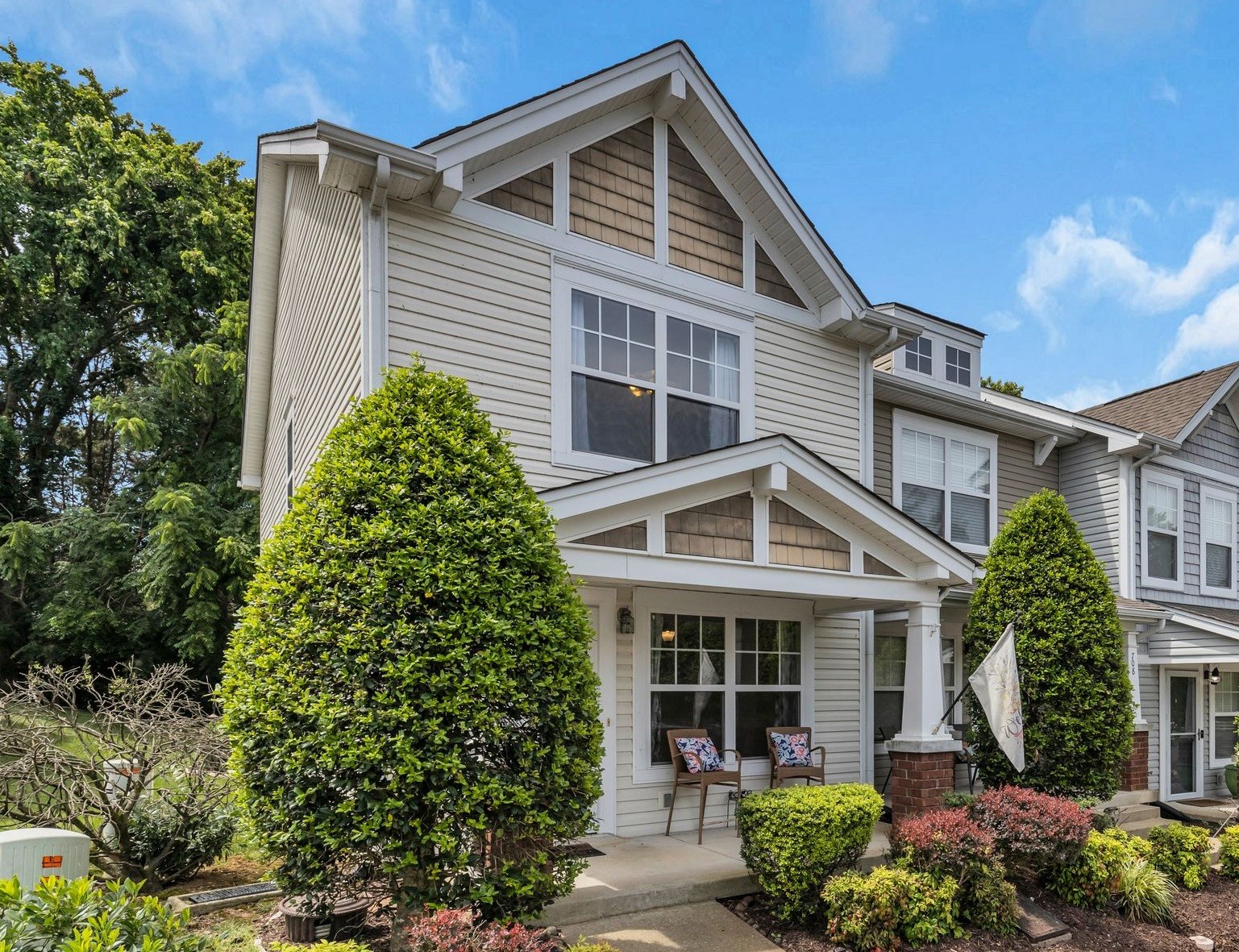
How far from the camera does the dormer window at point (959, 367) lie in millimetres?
12578

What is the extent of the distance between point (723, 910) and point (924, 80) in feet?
47.9

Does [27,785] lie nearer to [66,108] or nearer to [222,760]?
[222,760]

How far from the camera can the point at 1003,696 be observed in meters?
8.00

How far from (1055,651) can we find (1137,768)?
141 inches

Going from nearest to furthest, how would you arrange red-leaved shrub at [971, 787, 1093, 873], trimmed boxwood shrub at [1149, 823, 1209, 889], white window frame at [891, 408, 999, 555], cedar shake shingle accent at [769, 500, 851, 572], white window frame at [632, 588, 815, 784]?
red-leaved shrub at [971, 787, 1093, 873], cedar shake shingle accent at [769, 500, 851, 572], white window frame at [632, 588, 815, 784], trimmed boxwood shrub at [1149, 823, 1209, 889], white window frame at [891, 408, 999, 555]

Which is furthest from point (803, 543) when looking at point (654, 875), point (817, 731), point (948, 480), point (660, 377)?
point (948, 480)

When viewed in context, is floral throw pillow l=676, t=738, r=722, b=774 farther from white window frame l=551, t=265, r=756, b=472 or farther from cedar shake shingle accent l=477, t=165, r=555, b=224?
cedar shake shingle accent l=477, t=165, r=555, b=224

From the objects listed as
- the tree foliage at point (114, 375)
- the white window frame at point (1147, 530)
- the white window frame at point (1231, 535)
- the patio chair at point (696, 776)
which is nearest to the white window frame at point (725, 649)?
the patio chair at point (696, 776)

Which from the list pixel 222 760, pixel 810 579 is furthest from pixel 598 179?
pixel 222 760

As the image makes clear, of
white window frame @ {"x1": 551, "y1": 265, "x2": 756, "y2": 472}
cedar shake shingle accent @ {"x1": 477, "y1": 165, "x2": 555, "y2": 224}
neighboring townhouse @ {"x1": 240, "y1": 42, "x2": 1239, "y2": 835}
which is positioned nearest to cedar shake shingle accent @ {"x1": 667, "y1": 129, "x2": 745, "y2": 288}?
neighboring townhouse @ {"x1": 240, "y1": 42, "x2": 1239, "y2": 835}

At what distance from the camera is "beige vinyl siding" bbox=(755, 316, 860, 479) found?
28.8 feet

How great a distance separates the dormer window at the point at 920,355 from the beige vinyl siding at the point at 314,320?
8.00m

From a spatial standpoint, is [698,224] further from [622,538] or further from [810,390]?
[622,538]

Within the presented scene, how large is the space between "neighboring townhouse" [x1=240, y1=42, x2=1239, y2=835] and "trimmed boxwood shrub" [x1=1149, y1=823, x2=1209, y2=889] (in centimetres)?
250
